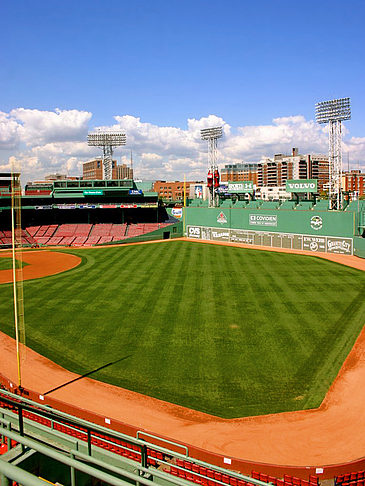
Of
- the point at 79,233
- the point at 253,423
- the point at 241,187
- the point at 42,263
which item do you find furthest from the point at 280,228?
the point at 253,423

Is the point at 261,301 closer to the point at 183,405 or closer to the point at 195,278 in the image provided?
the point at 195,278

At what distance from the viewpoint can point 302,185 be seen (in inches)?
2357

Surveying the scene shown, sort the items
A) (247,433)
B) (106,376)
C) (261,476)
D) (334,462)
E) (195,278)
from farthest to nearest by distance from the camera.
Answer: (195,278), (106,376), (247,433), (334,462), (261,476)

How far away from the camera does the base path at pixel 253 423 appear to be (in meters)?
13.2

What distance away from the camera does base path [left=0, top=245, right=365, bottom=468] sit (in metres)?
13.2

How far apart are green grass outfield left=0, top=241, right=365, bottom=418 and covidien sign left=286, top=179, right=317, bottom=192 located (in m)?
19.3

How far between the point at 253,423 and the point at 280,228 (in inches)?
1674

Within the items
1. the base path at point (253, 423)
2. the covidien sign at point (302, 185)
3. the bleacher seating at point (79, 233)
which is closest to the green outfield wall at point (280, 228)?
the covidien sign at point (302, 185)

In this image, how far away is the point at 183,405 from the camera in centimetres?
1638

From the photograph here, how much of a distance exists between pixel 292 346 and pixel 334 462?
9.24 m

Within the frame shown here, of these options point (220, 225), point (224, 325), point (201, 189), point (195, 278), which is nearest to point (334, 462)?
point (224, 325)

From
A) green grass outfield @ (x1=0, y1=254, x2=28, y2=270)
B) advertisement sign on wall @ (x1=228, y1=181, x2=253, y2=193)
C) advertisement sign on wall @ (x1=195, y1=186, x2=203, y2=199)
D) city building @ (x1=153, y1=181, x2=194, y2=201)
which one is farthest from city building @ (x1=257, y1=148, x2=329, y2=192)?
green grass outfield @ (x1=0, y1=254, x2=28, y2=270)

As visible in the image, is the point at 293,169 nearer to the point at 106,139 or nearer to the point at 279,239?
the point at 106,139

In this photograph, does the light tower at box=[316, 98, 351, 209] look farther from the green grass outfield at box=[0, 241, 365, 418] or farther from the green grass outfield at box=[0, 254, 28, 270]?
the green grass outfield at box=[0, 254, 28, 270]
